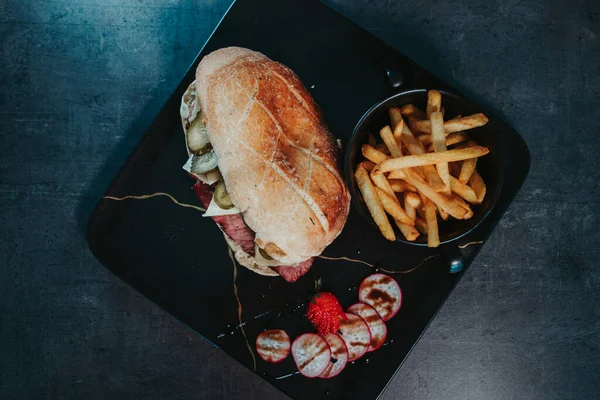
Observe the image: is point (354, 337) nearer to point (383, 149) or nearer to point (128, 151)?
point (383, 149)

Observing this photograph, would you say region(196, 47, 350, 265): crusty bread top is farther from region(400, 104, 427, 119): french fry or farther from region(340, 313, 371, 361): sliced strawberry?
region(340, 313, 371, 361): sliced strawberry

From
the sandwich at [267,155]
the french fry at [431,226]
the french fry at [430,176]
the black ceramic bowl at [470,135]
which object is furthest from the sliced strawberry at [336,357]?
the french fry at [430,176]

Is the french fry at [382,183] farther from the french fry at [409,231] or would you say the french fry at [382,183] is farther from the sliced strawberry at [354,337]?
the sliced strawberry at [354,337]

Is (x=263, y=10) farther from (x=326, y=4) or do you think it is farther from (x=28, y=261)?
(x=28, y=261)

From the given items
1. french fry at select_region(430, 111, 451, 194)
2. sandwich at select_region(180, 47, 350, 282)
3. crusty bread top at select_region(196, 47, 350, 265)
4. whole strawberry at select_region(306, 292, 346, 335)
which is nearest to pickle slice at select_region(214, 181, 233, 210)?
sandwich at select_region(180, 47, 350, 282)

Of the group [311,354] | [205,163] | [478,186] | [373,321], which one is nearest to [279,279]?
[311,354]

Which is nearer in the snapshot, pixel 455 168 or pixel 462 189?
pixel 462 189

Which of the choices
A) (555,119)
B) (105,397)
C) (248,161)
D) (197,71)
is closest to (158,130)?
(197,71)
